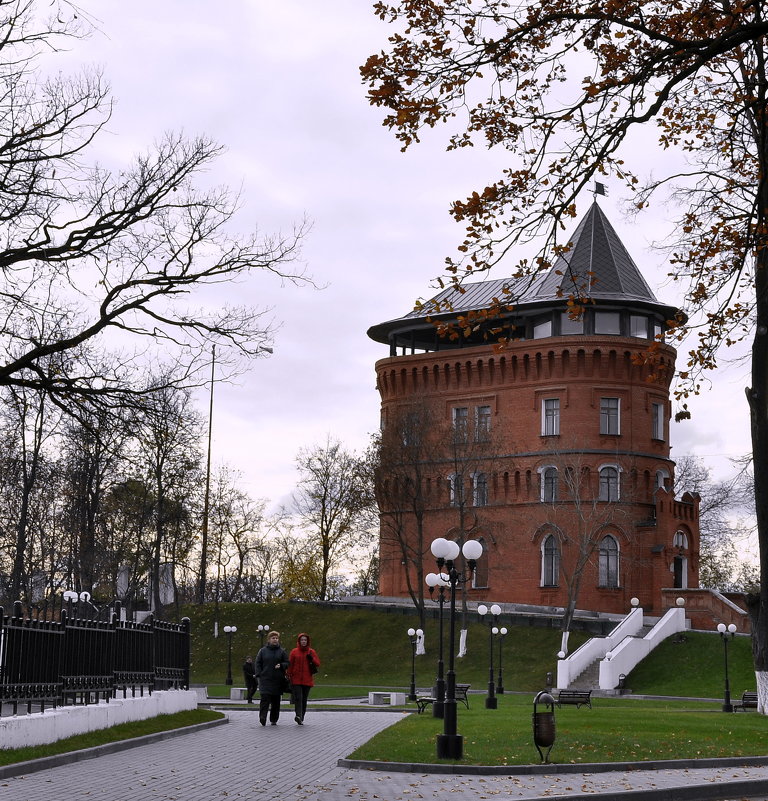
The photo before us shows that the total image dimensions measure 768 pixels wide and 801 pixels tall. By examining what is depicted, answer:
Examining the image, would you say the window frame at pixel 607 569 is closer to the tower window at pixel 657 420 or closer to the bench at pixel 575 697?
the tower window at pixel 657 420

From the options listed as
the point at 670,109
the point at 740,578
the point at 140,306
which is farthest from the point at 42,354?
the point at 740,578

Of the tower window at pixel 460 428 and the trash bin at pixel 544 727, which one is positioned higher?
the tower window at pixel 460 428

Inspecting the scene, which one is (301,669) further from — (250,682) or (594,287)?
(594,287)

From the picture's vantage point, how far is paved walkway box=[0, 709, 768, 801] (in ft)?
39.8

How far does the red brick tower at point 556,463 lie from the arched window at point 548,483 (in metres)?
0.06

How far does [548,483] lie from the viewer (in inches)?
2365

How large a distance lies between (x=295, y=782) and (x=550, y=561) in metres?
47.0

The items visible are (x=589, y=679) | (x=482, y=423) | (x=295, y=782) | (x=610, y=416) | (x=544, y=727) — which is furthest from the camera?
(x=482, y=423)

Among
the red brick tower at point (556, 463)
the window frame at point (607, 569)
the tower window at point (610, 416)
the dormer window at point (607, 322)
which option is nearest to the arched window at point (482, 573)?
the red brick tower at point (556, 463)

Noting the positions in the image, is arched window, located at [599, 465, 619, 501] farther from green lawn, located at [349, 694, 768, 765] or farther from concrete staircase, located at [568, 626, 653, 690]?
green lawn, located at [349, 694, 768, 765]

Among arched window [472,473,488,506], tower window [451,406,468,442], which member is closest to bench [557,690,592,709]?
tower window [451,406,468,442]

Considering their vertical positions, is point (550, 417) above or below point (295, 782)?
above

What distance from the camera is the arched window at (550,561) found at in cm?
5912

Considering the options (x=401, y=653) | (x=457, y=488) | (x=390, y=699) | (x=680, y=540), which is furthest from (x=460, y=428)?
(x=390, y=699)
